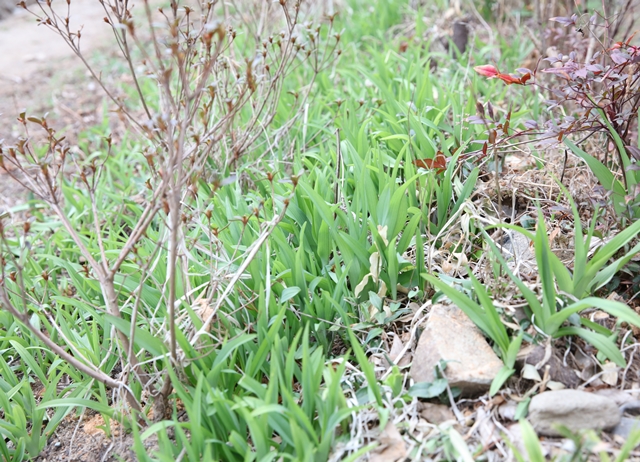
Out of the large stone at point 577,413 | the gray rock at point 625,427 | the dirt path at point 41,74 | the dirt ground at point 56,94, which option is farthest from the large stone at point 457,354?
the dirt path at point 41,74

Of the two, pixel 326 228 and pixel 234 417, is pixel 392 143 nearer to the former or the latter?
pixel 326 228

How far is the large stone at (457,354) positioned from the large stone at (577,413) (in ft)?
0.55

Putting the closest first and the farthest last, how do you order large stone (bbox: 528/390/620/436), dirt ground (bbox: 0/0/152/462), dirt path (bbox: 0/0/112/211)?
large stone (bbox: 528/390/620/436) < dirt ground (bbox: 0/0/152/462) < dirt path (bbox: 0/0/112/211)

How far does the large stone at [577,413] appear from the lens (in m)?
1.32

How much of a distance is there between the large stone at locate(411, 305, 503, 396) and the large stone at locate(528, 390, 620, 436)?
166 millimetres

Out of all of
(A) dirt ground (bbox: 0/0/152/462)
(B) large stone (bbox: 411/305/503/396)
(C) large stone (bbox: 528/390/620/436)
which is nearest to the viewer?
(C) large stone (bbox: 528/390/620/436)

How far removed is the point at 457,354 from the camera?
152cm

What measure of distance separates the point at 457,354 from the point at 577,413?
330 millimetres

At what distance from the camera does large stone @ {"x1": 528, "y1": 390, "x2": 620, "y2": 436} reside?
1.32 metres

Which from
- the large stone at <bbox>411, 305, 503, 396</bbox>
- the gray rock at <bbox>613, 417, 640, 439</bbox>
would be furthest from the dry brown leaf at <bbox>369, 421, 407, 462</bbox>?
the gray rock at <bbox>613, 417, 640, 439</bbox>

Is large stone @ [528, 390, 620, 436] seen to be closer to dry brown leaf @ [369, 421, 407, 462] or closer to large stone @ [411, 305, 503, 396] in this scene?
large stone @ [411, 305, 503, 396]

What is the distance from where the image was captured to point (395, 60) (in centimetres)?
365

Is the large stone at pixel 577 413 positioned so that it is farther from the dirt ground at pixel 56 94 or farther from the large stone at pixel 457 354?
the dirt ground at pixel 56 94

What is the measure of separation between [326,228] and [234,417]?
2.45 feet
